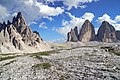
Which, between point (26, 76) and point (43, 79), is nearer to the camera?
point (43, 79)

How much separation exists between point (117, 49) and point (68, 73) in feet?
126

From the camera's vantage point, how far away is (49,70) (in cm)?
4388

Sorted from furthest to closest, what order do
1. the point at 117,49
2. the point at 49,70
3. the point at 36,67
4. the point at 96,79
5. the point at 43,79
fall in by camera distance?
the point at 117,49 → the point at 36,67 → the point at 49,70 → the point at 43,79 → the point at 96,79

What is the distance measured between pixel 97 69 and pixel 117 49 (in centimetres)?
3450

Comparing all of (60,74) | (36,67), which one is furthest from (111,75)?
(36,67)

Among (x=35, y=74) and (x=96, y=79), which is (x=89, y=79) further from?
(x=35, y=74)

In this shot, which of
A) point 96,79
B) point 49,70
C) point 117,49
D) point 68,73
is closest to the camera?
point 96,79

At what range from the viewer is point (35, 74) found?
138 ft

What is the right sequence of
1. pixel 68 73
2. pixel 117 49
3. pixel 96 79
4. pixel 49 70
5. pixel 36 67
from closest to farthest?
pixel 96 79, pixel 68 73, pixel 49 70, pixel 36 67, pixel 117 49

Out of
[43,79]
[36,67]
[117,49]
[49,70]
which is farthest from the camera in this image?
[117,49]

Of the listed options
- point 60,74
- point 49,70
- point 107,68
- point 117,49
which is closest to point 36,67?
point 49,70

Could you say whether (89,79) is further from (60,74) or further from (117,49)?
(117,49)

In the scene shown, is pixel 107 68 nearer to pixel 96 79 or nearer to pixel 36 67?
pixel 96 79

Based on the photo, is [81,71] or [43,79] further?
[81,71]
